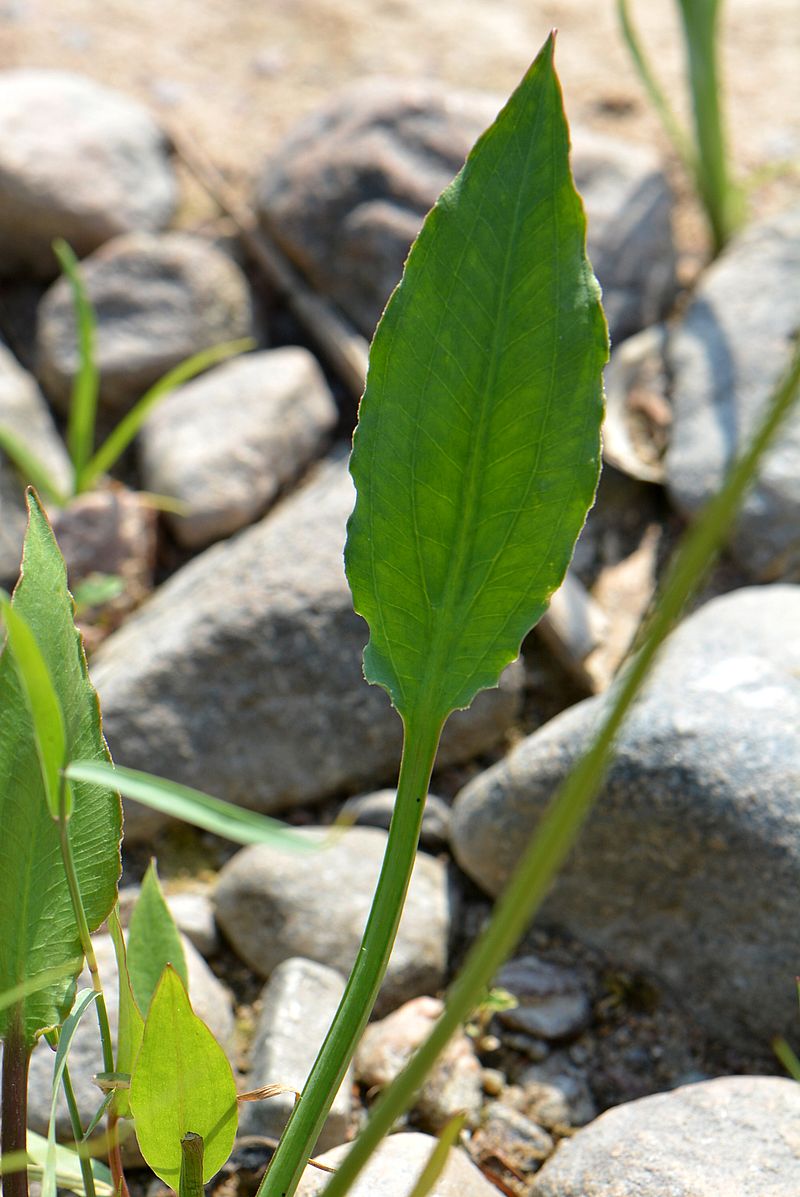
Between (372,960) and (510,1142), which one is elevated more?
(372,960)

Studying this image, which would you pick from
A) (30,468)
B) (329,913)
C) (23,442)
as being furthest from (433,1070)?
(23,442)

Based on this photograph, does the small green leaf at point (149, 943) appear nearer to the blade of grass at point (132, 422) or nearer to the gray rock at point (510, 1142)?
the gray rock at point (510, 1142)

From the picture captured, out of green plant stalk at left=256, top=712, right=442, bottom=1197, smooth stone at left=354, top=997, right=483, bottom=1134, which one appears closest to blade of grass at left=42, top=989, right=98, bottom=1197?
green plant stalk at left=256, top=712, right=442, bottom=1197

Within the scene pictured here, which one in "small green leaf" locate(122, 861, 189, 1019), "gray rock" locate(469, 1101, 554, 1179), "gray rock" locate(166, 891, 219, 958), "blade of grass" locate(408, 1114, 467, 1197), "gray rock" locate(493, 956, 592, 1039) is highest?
"blade of grass" locate(408, 1114, 467, 1197)

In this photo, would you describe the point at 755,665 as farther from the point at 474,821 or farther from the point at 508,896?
the point at 508,896

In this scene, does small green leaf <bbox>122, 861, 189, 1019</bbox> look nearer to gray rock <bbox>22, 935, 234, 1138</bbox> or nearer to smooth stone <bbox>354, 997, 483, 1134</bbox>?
gray rock <bbox>22, 935, 234, 1138</bbox>

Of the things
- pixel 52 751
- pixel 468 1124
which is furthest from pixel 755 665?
pixel 52 751

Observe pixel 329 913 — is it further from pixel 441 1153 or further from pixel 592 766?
pixel 592 766
